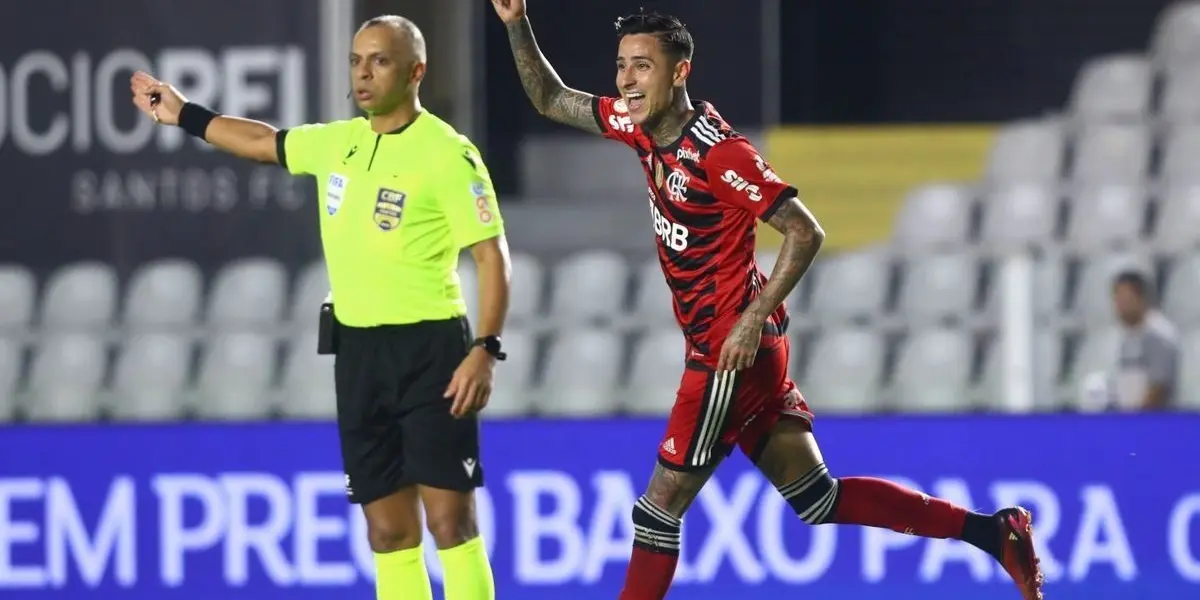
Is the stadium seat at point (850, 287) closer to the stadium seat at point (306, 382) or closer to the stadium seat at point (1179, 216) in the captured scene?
the stadium seat at point (1179, 216)

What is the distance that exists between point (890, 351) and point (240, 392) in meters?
2.50

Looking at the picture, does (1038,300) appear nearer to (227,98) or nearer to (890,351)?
(890,351)

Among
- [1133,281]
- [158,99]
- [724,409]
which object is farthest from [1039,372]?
[158,99]

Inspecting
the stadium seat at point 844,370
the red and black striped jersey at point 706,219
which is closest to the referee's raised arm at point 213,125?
the red and black striped jersey at point 706,219

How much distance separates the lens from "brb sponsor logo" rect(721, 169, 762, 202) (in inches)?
217

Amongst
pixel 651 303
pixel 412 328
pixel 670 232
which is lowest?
pixel 412 328

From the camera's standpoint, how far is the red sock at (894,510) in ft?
19.7

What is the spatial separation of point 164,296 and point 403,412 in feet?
9.51

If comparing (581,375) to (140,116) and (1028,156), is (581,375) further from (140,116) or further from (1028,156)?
(1028,156)

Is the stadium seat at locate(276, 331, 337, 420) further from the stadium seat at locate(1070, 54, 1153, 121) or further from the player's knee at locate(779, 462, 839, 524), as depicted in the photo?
the stadium seat at locate(1070, 54, 1153, 121)

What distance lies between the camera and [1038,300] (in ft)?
26.2

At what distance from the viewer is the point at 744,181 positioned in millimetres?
5516

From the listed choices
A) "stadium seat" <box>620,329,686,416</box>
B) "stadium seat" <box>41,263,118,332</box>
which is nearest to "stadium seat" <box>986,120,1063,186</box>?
"stadium seat" <box>620,329,686,416</box>

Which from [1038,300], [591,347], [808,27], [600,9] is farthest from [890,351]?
[808,27]
